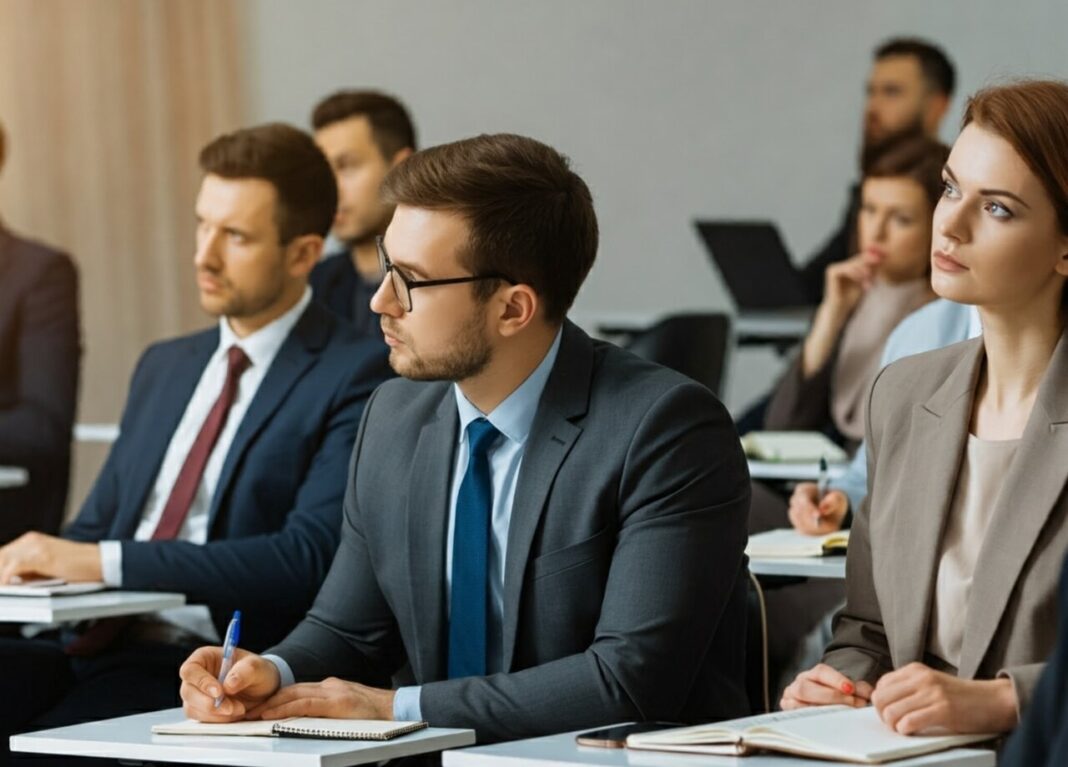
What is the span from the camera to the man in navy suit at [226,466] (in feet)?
10.2

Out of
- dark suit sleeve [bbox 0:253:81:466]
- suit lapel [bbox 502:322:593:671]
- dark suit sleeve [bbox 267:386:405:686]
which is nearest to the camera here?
suit lapel [bbox 502:322:593:671]

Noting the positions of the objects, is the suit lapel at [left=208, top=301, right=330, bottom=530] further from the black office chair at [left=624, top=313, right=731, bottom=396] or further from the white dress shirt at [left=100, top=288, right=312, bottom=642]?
the black office chair at [left=624, top=313, right=731, bottom=396]

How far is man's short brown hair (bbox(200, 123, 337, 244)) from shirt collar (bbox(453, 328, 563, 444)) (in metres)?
1.20

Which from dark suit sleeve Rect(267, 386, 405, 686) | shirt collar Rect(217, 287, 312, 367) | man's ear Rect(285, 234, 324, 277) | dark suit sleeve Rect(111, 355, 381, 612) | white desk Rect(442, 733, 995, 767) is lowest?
dark suit sleeve Rect(111, 355, 381, 612)

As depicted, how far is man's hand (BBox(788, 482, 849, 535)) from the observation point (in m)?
3.25

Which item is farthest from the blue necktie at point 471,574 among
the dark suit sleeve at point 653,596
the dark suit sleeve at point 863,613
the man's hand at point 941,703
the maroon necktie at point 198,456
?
the maroon necktie at point 198,456

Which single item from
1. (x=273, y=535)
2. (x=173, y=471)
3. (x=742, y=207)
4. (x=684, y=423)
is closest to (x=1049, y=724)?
(x=684, y=423)

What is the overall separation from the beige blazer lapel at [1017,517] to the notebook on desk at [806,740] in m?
0.21

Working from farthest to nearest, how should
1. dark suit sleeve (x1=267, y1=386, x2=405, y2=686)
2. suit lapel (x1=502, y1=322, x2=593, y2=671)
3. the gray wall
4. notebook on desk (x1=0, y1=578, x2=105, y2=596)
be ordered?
the gray wall, notebook on desk (x1=0, y1=578, x2=105, y2=596), dark suit sleeve (x1=267, y1=386, x2=405, y2=686), suit lapel (x1=502, y1=322, x2=593, y2=671)

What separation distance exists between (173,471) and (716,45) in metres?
5.29

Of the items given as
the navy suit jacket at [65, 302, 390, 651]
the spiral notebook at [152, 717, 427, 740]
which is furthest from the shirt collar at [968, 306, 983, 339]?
the spiral notebook at [152, 717, 427, 740]

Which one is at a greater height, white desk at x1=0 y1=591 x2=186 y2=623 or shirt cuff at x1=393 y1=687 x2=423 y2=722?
shirt cuff at x1=393 y1=687 x2=423 y2=722

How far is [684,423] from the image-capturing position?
2348mm

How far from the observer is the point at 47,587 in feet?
9.71
